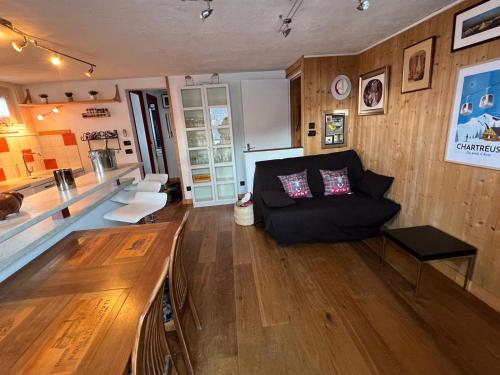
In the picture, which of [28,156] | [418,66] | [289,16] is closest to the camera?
[289,16]

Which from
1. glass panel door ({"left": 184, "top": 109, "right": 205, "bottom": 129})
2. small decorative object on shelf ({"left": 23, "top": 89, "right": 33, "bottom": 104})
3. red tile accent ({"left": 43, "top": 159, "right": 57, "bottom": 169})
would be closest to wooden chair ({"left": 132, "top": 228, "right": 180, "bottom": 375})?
glass panel door ({"left": 184, "top": 109, "right": 205, "bottom": 129})

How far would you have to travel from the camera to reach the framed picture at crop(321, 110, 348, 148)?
11.8 ft

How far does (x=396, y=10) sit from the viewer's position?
2.06m

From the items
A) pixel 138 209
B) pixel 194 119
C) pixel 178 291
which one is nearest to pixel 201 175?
pixel 194 119

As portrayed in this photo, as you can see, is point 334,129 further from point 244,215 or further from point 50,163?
point 50,163

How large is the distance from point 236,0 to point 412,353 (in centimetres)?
261

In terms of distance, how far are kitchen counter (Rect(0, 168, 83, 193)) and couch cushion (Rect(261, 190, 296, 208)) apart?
2971 millimetres

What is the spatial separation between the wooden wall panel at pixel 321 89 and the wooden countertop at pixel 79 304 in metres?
2.80

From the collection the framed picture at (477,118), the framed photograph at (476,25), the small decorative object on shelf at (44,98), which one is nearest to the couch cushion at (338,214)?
the framed picture at (477,118)

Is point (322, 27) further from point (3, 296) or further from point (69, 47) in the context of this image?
point (3, 296)

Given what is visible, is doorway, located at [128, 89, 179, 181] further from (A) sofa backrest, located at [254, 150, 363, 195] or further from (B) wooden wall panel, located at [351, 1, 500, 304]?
(B) wooden wall panel, located at [351, 1, 500, 304]

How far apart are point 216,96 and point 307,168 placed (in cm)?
208

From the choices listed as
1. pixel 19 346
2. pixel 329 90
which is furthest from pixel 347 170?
pixel 19 346

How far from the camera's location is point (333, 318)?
1758mm
